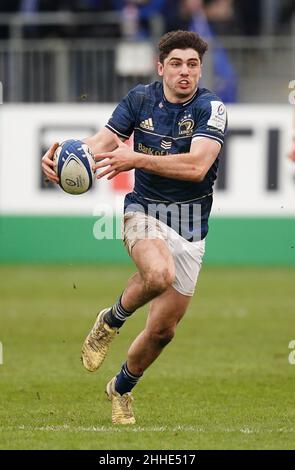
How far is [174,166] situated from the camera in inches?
339

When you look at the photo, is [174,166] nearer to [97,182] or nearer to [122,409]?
[122,409]

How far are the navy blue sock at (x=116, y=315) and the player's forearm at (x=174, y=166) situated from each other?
101 cm

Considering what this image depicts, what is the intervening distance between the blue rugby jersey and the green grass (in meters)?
1.49

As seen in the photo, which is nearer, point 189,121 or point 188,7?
point 189,121

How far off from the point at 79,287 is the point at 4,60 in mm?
4910

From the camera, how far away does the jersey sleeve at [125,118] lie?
30.2 feet

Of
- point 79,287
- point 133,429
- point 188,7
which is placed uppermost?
point 188,7

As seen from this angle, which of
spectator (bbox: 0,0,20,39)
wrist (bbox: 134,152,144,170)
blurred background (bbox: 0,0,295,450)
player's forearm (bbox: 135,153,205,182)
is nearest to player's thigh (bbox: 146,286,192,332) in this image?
player's forearm (bbox: 135,153,205,182)

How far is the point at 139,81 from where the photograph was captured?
21.0 m

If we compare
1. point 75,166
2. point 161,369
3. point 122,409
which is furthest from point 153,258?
point 161,369

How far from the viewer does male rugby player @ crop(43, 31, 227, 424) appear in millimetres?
8742

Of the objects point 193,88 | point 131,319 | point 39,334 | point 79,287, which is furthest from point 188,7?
point 193,88

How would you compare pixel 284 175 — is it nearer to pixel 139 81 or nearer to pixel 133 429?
pixel 139 81
